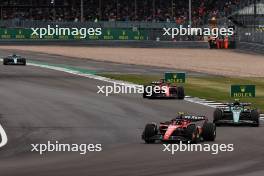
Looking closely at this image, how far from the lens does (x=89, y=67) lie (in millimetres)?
60500

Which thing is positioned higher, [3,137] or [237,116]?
[237,116]

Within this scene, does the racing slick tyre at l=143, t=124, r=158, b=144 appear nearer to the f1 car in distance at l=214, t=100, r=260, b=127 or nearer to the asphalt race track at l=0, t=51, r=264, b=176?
the asphalt race track at l=0, t=51, r=264, b=176

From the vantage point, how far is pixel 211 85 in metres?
44.6

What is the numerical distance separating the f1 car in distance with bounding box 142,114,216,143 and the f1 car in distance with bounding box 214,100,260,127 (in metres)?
3.81

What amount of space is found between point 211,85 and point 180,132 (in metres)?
23.2

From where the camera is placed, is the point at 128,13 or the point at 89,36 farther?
the point at 128,13

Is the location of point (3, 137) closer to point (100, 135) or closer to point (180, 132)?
point (100, 135)

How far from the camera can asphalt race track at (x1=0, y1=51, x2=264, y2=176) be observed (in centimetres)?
1725

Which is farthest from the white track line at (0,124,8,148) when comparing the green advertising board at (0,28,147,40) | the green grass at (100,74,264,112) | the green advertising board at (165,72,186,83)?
the green advertising board at (0,28,147,40)

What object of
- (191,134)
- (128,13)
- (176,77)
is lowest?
(191,134)

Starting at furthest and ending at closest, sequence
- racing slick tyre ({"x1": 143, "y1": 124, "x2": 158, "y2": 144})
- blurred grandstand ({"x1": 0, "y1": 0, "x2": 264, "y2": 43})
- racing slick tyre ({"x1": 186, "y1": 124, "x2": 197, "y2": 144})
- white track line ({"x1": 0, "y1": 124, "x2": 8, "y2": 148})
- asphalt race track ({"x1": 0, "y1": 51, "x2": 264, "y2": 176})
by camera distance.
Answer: blurred grandstand ({"x1": 0, "y1": 0, "x2": 264, "y2": 43}) < white track line ({"x1": 0, "y1": 124, "x2": 8, "y2": 148}) < racing slick tyre ({"x1": 143, "y1": 124, "x2": 158, "y2": 144}) < racing slick tyre ({"x1": 186, "y1": 124, "x2": 197, "y2": 144}) < asphalt race track ({"x1": 0, "y1": 51, "x2": 264, "y2": 176})

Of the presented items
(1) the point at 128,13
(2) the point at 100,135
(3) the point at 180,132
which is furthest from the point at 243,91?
(1) the point at 128,13

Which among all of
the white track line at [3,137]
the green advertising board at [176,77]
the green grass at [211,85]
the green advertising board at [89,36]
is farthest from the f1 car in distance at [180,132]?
the green advertising board at [89,36]

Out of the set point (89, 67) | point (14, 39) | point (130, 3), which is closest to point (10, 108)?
point (89, 67)
